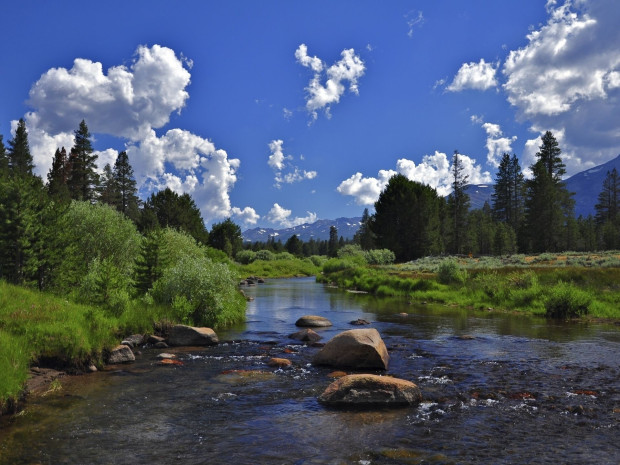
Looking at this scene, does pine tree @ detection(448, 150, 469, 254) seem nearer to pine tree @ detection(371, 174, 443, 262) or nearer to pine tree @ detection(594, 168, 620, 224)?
pine tree @ detection(371, 174, 443, 262)

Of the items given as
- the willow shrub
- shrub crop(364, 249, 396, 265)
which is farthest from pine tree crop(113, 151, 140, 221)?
the willow shrub

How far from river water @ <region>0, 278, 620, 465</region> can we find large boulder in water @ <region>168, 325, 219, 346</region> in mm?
1045

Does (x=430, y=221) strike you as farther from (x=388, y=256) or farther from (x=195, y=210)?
(x=195, y=210)

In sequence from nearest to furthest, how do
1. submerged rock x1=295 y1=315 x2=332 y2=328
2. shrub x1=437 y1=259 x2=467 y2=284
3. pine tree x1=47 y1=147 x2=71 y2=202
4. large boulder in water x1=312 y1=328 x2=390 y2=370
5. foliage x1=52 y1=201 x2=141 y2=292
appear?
large boulder in water x1=312 y1=328 x2=390 y2=370, submerged rock x1=295 y1=315 x2=332 y2=328, foliage x1=52 y1=201 x2=141 y2=292, shrub x1=437 y1=259 x2=467 y2=284, pine tree x1=47 y1=147 x2=71 y2=202

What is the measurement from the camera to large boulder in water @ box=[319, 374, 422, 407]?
12711mm

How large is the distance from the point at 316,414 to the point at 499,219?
425ft

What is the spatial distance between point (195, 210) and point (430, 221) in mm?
61242

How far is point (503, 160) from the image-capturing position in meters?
122

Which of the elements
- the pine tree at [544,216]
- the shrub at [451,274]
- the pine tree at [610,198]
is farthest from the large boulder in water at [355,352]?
the pine tree at [610,198]

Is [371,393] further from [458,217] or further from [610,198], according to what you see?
[610,198]

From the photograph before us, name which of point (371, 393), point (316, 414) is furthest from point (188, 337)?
point (371, 393)

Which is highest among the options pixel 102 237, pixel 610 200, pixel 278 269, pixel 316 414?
pixel 610 200

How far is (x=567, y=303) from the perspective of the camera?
100 ft

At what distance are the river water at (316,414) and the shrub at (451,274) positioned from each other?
2438 cm
